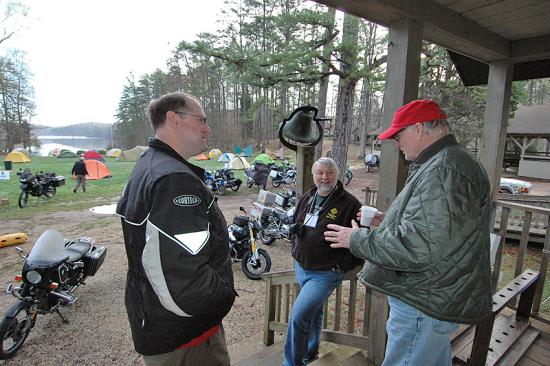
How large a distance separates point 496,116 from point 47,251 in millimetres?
4544

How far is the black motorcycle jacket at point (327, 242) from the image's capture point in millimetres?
2041

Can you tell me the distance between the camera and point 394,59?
5.74ft

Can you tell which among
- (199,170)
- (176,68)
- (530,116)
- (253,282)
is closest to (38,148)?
(176,68)

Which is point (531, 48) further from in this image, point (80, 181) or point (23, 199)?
point (80, 181)

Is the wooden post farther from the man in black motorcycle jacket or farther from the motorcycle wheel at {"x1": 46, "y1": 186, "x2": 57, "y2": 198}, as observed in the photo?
Answer: the motorcycle wheel at {"x1": 46, "y1": 186, "x2": 57, "y2": 198}

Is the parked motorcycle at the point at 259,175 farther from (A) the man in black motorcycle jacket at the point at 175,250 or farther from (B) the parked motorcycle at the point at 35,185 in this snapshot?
(A) the man in black motorcycle jacket at the point at 175,250

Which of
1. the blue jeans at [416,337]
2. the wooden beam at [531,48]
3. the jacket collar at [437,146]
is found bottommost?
the blue jeans at [416,337]

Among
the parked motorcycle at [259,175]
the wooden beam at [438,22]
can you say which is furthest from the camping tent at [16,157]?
the wooden beam at [438,22]

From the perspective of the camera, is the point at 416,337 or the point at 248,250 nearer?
the point at 416,337

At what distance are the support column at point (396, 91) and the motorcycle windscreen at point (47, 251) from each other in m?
3.14

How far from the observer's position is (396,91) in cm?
174

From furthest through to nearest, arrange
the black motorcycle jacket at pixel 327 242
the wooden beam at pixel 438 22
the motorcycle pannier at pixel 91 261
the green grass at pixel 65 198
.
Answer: the green grass at pixel 65 198 → the motorcycle pannier at pixel 91 261 → the black motorcycle jacket at pixel 327 242 → the wooden beam at pixel 438 22

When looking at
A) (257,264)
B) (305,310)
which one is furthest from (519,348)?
→ (257,264)

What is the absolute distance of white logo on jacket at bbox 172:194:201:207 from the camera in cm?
102
